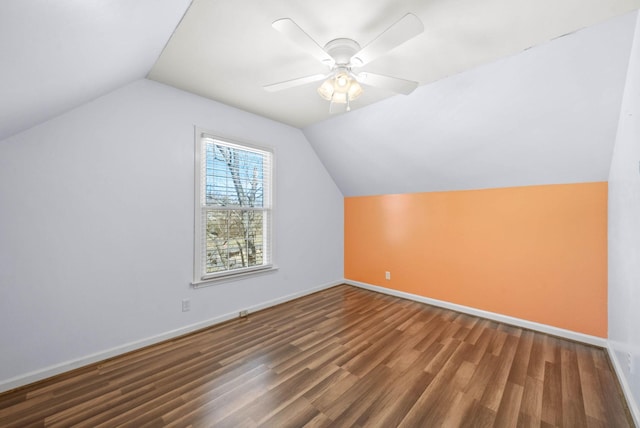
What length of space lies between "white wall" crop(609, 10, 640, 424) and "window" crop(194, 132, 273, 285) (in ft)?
11.0

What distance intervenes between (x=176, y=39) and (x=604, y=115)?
11.7 feet

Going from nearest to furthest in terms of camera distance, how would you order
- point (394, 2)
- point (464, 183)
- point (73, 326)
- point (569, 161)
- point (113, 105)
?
point (394, 2), point (73, 326), point (113, 105), point (569, 161), point (464, 183)

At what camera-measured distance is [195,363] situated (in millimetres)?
2225

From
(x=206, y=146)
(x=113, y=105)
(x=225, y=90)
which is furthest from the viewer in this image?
(x=206, y=146)

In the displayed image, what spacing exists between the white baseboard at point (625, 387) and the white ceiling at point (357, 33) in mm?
2494

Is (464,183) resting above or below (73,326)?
above

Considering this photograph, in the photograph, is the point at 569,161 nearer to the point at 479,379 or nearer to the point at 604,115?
the point at 604,115

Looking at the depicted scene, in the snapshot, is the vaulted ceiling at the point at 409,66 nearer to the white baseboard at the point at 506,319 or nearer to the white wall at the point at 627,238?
the white wall at the point at 627,238

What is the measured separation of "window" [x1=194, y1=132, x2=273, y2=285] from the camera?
291 cm

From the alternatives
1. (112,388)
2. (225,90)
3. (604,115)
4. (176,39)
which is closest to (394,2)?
(176,39)

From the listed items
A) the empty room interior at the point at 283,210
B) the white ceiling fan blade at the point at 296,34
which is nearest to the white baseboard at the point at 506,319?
the empty room interior at the point at 283,210

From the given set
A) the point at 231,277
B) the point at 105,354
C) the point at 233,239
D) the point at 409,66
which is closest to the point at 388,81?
the point at 409,66

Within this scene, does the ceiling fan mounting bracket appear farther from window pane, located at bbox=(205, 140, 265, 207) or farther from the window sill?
the window sill

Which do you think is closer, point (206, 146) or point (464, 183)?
point (206, 146)
